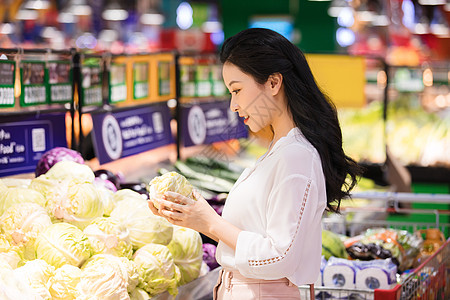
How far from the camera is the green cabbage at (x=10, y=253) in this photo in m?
2.51

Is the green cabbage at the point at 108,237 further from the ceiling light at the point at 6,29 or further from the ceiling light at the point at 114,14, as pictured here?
the ceiling light at the point at 114,14

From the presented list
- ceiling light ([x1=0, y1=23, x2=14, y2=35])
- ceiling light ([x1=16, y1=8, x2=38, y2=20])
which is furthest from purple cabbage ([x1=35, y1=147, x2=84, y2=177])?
ceiling light ([x1=16, y1=8, x2=38, y2=20])

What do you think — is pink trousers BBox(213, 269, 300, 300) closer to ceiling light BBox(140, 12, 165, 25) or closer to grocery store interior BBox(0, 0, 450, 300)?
grocery store interior BBox(0, 0, 450, 300)

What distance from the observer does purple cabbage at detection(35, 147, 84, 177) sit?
351cm

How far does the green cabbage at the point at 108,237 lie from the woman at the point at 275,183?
1.59ft

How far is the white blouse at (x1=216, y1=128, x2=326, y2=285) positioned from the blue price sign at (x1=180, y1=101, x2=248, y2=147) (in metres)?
3.11

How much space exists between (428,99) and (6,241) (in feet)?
33.6

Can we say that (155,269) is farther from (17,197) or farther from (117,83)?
(117,83)

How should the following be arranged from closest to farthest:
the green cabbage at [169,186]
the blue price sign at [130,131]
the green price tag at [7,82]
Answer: the green cabbage at [169,186]
the green price tag at [7,82]
the blue price sign at [130,131]

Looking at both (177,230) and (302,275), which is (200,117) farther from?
(302,275)

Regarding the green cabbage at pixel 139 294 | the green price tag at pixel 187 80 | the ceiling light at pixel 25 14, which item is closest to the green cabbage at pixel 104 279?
the green cabbage at pixel 139 294

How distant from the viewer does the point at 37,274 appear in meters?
2.44

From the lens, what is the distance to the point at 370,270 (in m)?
3.30

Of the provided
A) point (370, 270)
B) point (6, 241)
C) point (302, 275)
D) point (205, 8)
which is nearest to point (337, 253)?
point (370, 270)
